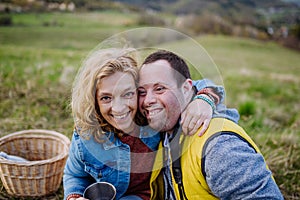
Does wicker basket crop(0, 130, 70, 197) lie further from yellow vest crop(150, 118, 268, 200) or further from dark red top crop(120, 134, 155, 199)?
yellow vest crop(150, 118, 268, 200)

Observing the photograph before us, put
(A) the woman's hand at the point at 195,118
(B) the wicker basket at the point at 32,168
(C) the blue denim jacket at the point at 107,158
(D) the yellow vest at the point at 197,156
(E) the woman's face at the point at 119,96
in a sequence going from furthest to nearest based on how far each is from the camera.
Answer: (B) the wicker basket at the point at 32,168
(C) the blue denim jacket at the point at 107,158
(E) the woman's face at the point at 119,96
(A) the woman's hand at the point at 195,118
(D) the yellow vest at the point at 197,156

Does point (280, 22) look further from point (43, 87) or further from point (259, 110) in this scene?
point (43, 87)

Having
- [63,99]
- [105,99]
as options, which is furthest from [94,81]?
[63,99]

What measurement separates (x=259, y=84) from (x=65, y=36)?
31.2 feet

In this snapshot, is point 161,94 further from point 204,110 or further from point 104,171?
point 104,171

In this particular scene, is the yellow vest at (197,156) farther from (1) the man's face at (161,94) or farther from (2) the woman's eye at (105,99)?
(2) the woman's eye at (105,99)

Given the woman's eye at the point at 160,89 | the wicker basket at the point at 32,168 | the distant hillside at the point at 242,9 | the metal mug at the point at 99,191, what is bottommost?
the distant hillside at the point at 242,9

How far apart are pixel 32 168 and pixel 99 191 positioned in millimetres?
923

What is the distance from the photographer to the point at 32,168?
301cm

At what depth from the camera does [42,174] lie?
10.0 feet

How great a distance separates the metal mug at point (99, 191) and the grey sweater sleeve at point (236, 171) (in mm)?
784

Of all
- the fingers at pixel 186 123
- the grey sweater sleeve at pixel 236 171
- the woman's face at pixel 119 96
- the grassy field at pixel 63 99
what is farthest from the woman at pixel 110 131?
the grassy field at pixel 63 99

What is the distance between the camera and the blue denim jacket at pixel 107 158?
251 cm

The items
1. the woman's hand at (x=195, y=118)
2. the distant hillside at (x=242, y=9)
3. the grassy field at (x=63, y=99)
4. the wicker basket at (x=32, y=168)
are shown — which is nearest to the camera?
the woman's hand at (x=195, y=118)
